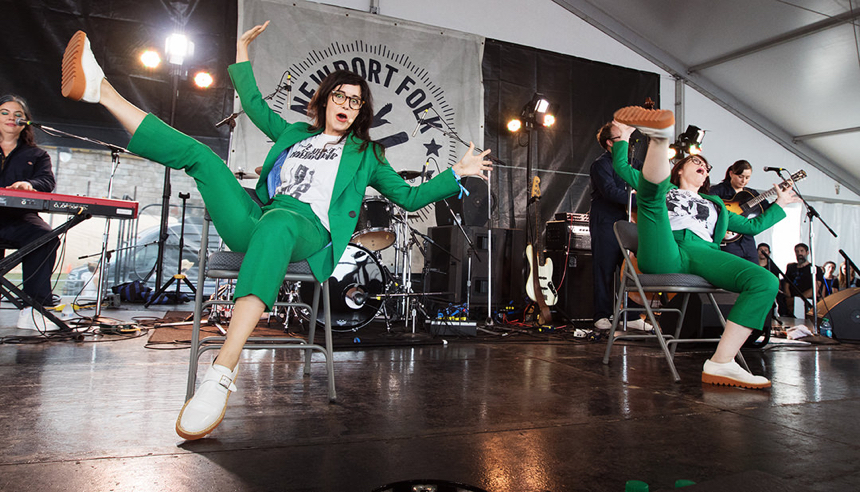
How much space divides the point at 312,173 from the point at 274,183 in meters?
0.18

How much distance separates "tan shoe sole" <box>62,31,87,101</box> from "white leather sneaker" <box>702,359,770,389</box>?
2.59 meters

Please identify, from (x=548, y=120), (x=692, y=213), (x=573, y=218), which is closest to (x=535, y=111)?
(x=548, y=120)

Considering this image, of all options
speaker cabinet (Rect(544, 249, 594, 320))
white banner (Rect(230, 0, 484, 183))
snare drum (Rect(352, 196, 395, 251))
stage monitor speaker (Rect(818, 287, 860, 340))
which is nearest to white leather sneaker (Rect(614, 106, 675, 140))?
snare drum (Rect(352, 196, 395, 251))

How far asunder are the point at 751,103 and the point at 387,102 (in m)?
5.73

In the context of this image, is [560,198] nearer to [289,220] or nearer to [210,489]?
[289,220]

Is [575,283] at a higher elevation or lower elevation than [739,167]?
lower

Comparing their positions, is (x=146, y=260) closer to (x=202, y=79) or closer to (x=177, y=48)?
(x=202, y=79)

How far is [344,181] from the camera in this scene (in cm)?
180

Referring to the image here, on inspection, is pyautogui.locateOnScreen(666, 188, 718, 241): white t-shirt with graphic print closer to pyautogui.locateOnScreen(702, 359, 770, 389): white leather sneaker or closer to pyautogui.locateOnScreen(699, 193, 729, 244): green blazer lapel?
pyautogui.locateOnScreen(699, 193, 729, 244): green blazer lapel

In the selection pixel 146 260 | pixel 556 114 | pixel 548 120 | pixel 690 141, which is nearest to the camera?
pixel 146 260

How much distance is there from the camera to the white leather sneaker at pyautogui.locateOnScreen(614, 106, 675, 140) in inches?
73.3

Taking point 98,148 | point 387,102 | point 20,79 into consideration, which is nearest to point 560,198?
point 387,102

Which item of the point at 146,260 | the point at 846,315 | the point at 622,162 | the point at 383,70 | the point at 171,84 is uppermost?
the point at 383,70

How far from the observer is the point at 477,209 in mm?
4949
